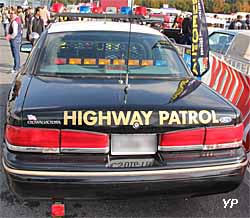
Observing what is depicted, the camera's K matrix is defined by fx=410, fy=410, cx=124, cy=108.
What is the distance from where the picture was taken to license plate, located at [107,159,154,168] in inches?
109

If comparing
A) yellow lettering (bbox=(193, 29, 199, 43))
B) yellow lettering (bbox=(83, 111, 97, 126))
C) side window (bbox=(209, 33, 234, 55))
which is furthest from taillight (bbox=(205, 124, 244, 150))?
side window (bbox=(209, 33, 234, 55))

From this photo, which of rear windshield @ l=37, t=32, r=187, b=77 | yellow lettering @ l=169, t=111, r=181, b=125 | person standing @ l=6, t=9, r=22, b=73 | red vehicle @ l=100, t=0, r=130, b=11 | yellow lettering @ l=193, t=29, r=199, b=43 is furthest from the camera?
red vehicle @ l=100, t=0, r=130, b=11

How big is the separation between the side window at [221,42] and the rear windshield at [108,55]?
5.47 m

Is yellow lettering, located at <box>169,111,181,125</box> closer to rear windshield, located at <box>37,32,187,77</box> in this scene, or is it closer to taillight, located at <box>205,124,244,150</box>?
taillight, located at <box>205,124,244,150</box>

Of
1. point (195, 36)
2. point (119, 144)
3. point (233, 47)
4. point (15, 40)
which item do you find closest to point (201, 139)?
point (119, 144)

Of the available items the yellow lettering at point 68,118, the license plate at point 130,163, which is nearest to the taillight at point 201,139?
the license plate at point 130,163

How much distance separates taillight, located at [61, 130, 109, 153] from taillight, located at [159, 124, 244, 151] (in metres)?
0.40

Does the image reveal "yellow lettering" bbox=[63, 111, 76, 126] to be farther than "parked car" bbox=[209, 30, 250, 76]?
No

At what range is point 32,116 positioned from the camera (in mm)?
2730

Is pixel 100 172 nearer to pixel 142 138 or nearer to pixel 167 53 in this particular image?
pixel 142 138

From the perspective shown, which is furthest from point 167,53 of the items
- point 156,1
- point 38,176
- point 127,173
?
point 156,1

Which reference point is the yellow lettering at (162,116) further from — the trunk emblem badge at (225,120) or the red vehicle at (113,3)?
the red vehicle at (113,3)

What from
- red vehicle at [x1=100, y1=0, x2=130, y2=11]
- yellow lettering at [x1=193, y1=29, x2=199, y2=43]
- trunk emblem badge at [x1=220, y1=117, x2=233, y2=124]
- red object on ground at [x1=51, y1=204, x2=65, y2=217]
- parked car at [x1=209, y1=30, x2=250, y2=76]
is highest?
red vehicle at [x1=100, y1=0, x2=130, y2=11]

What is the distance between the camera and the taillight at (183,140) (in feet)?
9.29
